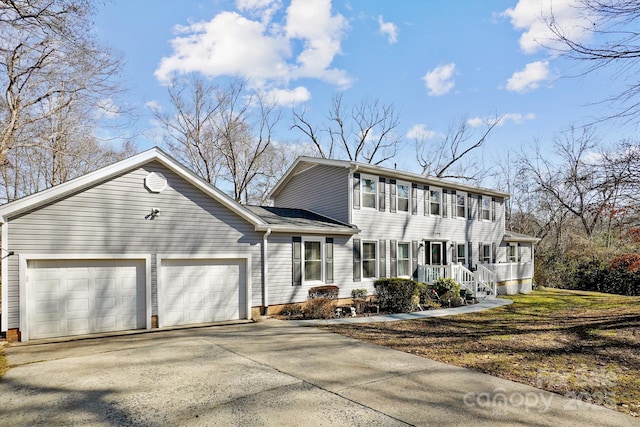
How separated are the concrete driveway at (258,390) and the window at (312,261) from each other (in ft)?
16.6

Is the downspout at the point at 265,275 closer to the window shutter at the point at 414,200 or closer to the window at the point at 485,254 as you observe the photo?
the window shutter at the point at 414,200

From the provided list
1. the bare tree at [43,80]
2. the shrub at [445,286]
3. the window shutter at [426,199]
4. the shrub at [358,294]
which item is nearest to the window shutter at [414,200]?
the window shutter at [426,199]

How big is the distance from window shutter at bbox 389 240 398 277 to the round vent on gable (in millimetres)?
9340

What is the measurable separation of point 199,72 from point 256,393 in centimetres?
2472

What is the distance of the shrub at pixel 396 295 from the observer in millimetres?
13125

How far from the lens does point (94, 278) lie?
9109 mm

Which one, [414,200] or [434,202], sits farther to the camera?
[434,202]

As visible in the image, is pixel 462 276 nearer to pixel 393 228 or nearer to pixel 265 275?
pixel 393 228

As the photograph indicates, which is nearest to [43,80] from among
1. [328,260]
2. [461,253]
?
[328,260]

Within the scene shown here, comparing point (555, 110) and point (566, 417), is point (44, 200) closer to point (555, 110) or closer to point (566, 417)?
point (566, 417)

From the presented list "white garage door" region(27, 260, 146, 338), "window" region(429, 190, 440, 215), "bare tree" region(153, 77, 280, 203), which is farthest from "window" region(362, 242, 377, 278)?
"bare tree" region(153, 77, 280, 203)

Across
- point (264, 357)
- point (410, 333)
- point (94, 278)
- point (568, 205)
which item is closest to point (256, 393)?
point (264, 357)

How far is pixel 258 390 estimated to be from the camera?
5.34 meters

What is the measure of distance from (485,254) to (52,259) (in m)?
19.3
